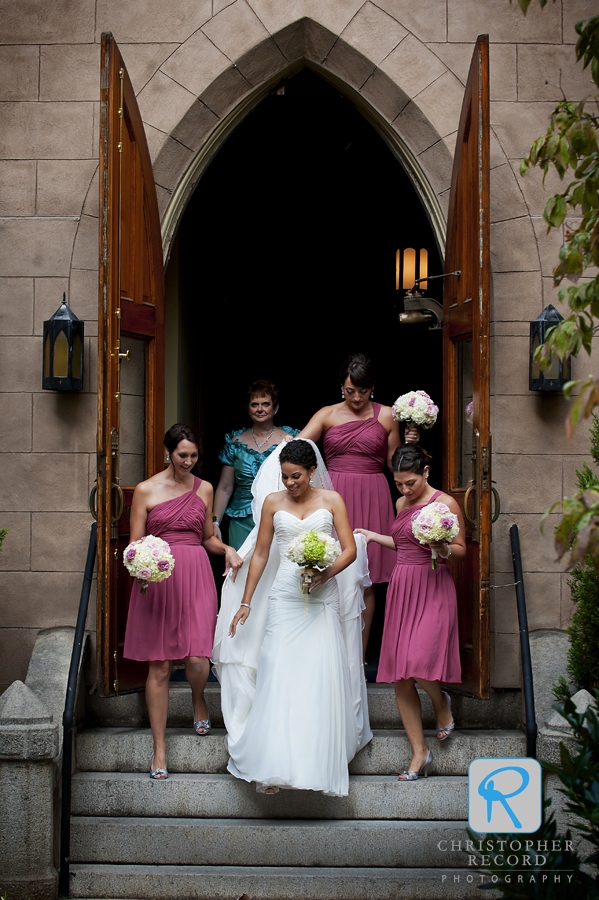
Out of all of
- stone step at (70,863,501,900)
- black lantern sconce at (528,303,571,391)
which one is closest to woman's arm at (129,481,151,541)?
stone step at (70,863,501,900)

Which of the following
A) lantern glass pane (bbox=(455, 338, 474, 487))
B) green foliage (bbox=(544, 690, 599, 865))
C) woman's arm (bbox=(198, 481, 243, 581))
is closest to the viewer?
green foliage (bbox=(544, 690, 599, 865))

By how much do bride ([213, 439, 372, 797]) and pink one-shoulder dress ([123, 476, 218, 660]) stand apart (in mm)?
138

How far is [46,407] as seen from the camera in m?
6.05

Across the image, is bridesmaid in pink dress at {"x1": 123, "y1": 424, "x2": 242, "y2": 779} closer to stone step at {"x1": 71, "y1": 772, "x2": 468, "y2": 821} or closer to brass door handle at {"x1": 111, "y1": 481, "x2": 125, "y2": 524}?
brass door handle at {"x1": 111, "y1": 481, "x2": 125, "y2": 524}

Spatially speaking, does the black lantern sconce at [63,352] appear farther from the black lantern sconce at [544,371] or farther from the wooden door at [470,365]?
the black lantern sconce at [544,371]

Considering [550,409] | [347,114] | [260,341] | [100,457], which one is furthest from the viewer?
[260,341]

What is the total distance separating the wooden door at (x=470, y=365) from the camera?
4902 millimetres

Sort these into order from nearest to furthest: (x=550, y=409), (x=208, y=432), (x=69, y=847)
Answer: (x=69, y=847) → (x=550, y=409) → (x=208, y=432)

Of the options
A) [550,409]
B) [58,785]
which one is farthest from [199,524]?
[550,409]

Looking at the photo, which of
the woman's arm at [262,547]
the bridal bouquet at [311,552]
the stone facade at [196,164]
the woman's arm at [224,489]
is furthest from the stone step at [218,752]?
the woman's arm at [224,489]

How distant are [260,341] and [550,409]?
5.76 m

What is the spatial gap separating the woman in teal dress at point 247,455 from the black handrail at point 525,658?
5.44 ft

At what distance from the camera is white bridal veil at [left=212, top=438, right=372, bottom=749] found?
195 inches

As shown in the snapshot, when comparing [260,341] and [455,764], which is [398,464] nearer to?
[455,764]
